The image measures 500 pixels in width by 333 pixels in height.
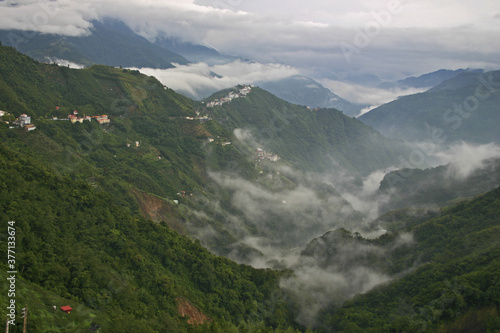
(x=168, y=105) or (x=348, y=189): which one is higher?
(x=168, y=105)

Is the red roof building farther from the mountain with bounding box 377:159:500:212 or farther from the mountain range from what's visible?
the mountain with bounding box 377:159:500:212

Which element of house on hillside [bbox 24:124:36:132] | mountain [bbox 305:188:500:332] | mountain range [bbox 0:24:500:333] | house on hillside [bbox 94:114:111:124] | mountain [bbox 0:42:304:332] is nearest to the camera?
mountain [bbox 0:42:304:332]

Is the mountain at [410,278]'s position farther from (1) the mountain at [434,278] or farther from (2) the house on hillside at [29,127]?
(2) the house on hillside at [29,127]

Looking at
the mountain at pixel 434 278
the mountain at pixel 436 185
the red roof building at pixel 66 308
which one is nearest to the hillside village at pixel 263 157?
the mountain at pixel 436 185

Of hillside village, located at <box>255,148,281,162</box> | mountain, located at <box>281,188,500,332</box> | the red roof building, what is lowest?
hillside village, located at <box>255,148,281,162</box>

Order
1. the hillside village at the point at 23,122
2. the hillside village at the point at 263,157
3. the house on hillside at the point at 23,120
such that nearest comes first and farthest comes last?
the hillside village at the point at 23,122
the house on hillside at the point at 23,120
the hillside village at the point at 263,157

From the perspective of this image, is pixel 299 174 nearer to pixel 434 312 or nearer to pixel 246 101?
pixel 246 101

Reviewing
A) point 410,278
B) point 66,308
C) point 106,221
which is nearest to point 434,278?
point 410,278

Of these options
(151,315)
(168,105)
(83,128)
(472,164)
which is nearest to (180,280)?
(151,315)

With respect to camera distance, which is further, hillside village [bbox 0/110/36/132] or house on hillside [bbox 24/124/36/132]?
hillside village [bbox 0/110/36/132]

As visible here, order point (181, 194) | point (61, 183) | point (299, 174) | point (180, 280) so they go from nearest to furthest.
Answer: point (61, 183)
point (180, 280)
point (181, 194)
point (299, 174)

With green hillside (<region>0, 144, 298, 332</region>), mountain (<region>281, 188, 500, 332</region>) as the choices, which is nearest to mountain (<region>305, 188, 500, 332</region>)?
mountain (<region>281, 188, 500, 332</region>)
